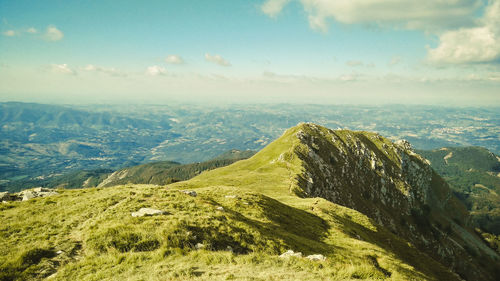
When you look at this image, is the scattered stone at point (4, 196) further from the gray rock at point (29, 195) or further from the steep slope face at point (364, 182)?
the steep slope face at point (364, 182)

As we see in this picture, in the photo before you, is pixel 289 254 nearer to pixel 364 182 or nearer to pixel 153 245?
pixel 153 245

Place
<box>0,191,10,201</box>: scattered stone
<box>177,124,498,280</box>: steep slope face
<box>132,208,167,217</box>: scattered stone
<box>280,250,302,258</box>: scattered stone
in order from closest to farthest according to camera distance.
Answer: <box>280,250,302,258</box>: scattered stone → <box>132,208,167,217</box>: scattered stone → <box>0,191,10,201</box>: scattered stone → <box>177,124,498,280</box>: steep slope face

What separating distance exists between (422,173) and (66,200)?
638 feet

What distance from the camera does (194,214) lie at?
2198 centimetres

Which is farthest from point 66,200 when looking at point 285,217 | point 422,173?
point 422,173

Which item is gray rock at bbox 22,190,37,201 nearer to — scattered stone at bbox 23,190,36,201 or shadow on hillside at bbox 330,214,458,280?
scattered stone at bbox 23,190,36,201

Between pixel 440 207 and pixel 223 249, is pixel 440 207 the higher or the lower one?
the lower one

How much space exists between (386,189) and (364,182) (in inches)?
727

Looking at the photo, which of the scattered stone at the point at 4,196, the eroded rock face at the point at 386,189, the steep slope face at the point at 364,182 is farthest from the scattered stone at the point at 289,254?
the eroded rock face at the point at 386,189

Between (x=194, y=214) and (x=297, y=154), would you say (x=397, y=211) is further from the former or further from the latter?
(x=194, y=214)

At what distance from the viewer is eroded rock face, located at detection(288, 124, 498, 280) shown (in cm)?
9475

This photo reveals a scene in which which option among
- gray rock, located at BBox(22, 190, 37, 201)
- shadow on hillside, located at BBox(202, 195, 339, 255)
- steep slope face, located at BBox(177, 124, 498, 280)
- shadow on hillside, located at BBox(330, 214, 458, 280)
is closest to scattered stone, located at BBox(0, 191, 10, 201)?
gray rock, located at BBox(22, 190, 37, 201)

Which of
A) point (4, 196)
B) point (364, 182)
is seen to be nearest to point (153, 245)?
point (4, 196)

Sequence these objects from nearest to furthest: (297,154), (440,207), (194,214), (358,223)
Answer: (194,214), (358,223), (297,154), (440,207)
